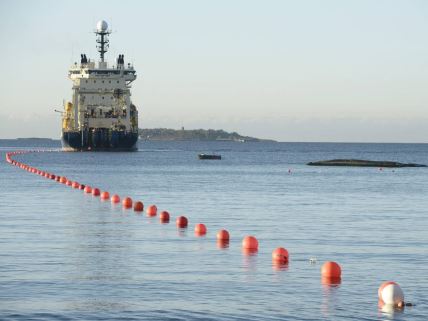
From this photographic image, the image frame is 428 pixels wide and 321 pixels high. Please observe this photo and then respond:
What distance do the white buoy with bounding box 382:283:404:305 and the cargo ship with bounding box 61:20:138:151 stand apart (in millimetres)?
155951

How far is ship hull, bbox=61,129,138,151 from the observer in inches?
7096

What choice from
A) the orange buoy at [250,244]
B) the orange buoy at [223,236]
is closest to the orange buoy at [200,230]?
the orange buoy at [223,236]

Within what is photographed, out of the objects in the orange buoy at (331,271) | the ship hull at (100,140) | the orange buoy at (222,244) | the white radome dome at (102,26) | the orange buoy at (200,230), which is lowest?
the orange buoy at (222,244)

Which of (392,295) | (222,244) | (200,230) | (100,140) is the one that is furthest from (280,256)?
(100,140)

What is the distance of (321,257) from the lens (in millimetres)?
32906

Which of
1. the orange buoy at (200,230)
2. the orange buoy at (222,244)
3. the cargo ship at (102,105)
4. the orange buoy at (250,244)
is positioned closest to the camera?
the orange buoy at (250,244)

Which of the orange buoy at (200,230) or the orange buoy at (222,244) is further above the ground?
the orange buoy at (200,230)

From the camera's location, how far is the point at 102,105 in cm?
18112

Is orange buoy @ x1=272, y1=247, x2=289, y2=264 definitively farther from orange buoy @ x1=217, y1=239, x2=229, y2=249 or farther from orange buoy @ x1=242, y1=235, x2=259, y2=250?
orange buoy @ x1=217, y1=239, x2=229, y2=249

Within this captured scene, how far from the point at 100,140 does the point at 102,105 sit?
238 inches

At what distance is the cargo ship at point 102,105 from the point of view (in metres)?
179

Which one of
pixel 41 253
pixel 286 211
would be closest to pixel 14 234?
pixel 41 253

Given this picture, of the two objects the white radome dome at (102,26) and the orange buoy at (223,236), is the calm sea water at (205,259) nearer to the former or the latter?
the orange buoy at (223,236)

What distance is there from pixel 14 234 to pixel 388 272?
1535 centimetres
